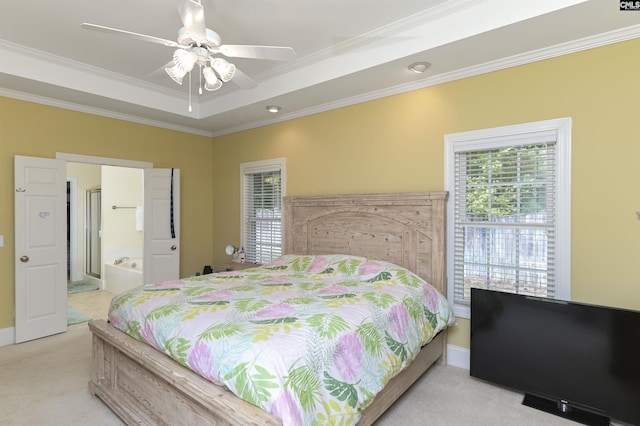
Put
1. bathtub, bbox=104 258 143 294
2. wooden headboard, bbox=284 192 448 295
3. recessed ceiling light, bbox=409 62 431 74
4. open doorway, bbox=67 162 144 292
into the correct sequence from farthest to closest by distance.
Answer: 1. open doorway, bbox=67 162 144 292
2. bathtub, bbox=104 258 143 294
3. wooden headboard, bbox=284 192 448 295
4. recessed ceiling light, bbox=409 62 431 74

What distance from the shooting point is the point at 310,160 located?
13.9 feet

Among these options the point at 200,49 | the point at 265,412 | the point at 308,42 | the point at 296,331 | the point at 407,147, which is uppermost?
the point at 308,42

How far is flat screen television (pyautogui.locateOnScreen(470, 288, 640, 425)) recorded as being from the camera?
2.13 metres

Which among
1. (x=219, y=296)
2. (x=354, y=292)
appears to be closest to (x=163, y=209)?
(x=219, y=296)

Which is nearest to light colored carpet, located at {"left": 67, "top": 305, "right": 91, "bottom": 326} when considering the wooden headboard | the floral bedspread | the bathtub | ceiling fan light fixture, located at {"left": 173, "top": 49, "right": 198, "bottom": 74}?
the bathtub

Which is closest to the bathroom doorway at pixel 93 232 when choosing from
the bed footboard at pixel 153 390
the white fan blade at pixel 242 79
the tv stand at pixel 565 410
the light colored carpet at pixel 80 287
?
the light colored carpet at pixel 80 287

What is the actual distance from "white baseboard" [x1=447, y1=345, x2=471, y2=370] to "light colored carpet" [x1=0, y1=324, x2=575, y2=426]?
0.07 meters

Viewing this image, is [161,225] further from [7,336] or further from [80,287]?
[80,287]

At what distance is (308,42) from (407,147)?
53.6 inches

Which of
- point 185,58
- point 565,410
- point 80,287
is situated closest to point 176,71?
point 185,58

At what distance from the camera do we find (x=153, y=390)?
2.05 metres

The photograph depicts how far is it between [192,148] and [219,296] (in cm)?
344

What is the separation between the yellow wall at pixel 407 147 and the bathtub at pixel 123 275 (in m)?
1.03

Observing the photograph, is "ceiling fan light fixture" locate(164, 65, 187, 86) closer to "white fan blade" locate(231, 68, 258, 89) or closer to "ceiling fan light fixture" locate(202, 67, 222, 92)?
"ceiling fan light fixture" locate(202, 67, 222, 92)
